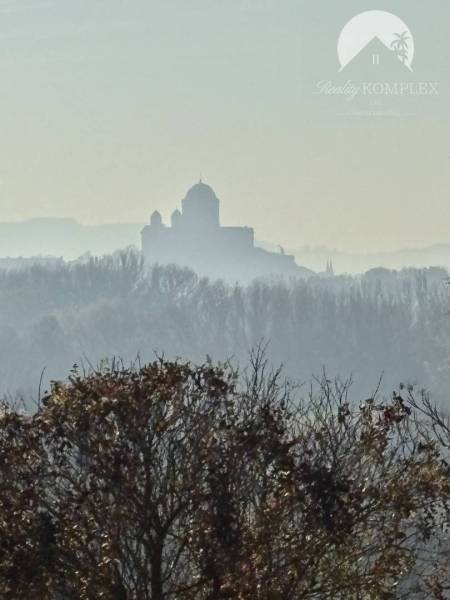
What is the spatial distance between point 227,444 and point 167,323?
Answer: 113m

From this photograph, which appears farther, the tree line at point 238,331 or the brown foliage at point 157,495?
the tree line at point 238,331

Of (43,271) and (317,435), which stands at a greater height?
(43,271)

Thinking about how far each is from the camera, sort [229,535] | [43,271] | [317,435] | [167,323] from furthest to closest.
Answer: [43,271]
[167,323]
[317,435]
[229,535]

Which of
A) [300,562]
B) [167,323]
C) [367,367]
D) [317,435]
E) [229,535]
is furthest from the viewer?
[167,323]

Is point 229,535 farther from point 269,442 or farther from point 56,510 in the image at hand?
point 56,510

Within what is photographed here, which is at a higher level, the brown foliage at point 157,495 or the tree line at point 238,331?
the tree line at point 238,331

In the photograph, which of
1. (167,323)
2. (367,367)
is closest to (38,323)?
(167,323)

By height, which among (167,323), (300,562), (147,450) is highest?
(167,323)

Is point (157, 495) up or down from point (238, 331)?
down

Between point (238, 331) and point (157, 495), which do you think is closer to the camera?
point (157, 495)

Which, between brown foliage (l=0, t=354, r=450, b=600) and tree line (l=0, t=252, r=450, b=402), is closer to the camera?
brown foliage (l=0, t=354, r=450, b=600)

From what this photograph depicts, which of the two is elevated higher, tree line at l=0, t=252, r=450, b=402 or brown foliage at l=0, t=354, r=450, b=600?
tree line at l=0, t=252, r=450, b=402

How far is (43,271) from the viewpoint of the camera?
14238 cm

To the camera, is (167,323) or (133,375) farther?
(167,323)
